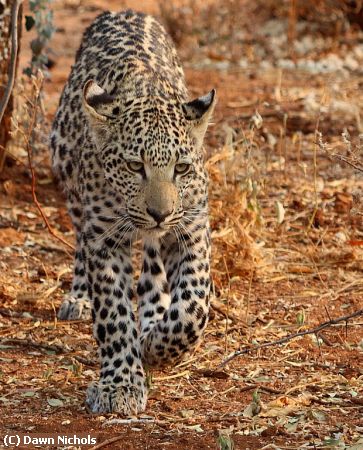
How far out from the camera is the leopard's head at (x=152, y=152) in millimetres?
6461

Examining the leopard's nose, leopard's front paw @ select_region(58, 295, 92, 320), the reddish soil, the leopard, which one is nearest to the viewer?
the reddish soil

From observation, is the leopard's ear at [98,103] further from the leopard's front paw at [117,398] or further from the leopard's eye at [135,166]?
the leopard's front paw at [117,398]

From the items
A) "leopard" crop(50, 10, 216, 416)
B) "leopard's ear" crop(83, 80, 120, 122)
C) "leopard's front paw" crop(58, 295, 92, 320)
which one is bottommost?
"leopard's front paw" crop(58, 295, 92, 320)

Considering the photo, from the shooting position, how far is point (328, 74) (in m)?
14.2

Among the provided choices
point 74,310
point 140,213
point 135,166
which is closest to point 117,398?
point 140,213

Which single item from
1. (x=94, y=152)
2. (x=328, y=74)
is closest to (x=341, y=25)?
(x=328, y=74)

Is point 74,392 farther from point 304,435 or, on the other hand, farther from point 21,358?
point 304,435

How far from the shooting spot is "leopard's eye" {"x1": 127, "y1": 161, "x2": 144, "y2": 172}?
654 centimetres

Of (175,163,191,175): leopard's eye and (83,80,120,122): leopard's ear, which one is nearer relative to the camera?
(175,163,191,175): leopard's eye

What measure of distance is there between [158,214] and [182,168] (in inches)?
12.8

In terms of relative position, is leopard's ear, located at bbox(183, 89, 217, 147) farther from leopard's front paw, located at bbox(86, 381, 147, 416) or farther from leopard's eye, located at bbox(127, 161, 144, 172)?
leopard's front paw, located at bbox(86, 381, 147, 416)

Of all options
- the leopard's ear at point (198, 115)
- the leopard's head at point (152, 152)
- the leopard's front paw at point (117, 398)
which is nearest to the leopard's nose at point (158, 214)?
the leopard's head at point (152, 152)

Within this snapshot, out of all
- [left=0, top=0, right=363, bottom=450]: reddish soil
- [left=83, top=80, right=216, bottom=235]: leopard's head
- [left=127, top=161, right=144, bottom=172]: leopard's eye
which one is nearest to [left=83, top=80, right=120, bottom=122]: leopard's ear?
[left=83, top=80, right=216, bottom=235]: leopard's head

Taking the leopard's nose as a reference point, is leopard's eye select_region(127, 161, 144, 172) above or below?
above
